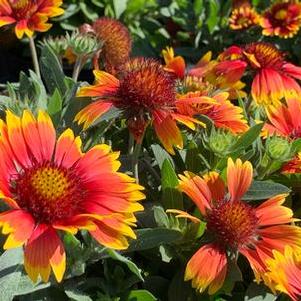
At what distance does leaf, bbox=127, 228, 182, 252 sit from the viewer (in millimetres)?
1040

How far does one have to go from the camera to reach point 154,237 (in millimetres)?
1041

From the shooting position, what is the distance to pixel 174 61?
1533mm

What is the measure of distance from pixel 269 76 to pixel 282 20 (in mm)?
668

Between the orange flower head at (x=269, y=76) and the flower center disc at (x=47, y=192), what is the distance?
566 millimetres

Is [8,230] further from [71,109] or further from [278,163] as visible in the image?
[278,163]

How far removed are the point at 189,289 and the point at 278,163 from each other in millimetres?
273

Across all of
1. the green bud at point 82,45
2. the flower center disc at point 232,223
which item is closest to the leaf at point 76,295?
the flower center disc at point 232,223

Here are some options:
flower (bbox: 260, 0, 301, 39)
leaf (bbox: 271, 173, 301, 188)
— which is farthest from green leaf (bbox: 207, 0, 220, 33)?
leaf (bbox: 271, 173, 301, 188)

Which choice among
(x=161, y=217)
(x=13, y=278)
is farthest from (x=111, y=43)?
(x=13, y=278)

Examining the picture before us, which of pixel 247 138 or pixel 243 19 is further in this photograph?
pixel 243 19

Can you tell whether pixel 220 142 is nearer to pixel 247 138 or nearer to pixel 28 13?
pixel 247 138

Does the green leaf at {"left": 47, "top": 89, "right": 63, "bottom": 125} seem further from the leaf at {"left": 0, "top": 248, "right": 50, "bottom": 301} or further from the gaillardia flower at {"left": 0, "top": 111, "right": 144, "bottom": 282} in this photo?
the leaf at {"left": 0, "top": 248, "right": 50, "bottom": 301}

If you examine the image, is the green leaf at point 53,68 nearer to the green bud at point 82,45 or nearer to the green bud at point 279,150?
the green bud at point 82,45

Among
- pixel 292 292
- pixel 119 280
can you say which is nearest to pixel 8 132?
pixel 119 280
